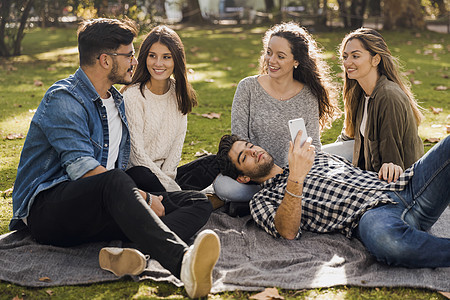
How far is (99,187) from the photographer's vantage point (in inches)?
118

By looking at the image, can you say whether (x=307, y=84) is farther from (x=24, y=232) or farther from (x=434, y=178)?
(x=24, y=232)

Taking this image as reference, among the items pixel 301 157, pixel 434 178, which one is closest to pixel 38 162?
pixel 301 157

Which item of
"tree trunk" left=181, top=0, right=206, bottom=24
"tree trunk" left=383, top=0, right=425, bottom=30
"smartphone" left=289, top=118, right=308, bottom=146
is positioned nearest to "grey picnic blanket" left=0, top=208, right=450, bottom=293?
"smartphone" left=289, top=118, right=308, bottom=146

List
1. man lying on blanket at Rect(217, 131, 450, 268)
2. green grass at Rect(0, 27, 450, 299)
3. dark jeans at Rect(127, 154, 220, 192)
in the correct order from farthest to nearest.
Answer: dark jeans at Rect(127, 154, 220, 192)
man lying on blanket at Rect(217, 131, 450, 268)
green grass at Rect(0, 27, 450, 299)

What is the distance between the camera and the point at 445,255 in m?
3.12

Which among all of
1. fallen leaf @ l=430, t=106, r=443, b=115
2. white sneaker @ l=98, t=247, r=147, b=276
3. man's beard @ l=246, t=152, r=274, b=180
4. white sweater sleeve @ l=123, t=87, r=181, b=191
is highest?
white sweater sleeve @ l=123, t=87, r=181, b=191

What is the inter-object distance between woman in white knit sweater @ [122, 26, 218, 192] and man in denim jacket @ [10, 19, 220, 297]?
418 millimetres

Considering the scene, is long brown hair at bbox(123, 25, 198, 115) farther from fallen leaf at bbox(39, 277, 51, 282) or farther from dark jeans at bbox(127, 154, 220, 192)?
fallen leaf at bbox(39, 277, 51, 282)

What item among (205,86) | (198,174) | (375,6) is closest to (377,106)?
(198,174)

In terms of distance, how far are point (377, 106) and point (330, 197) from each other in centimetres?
106

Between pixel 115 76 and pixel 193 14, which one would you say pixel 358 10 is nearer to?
pixel 193 14

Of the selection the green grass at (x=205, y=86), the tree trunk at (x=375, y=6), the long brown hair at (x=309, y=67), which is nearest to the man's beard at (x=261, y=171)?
the long brown hair at (x=309, y=67)

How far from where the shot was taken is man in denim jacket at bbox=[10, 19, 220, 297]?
9.22ft

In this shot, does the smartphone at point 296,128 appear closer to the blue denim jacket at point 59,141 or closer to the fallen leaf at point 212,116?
the blue denim jacket at point 59,141
